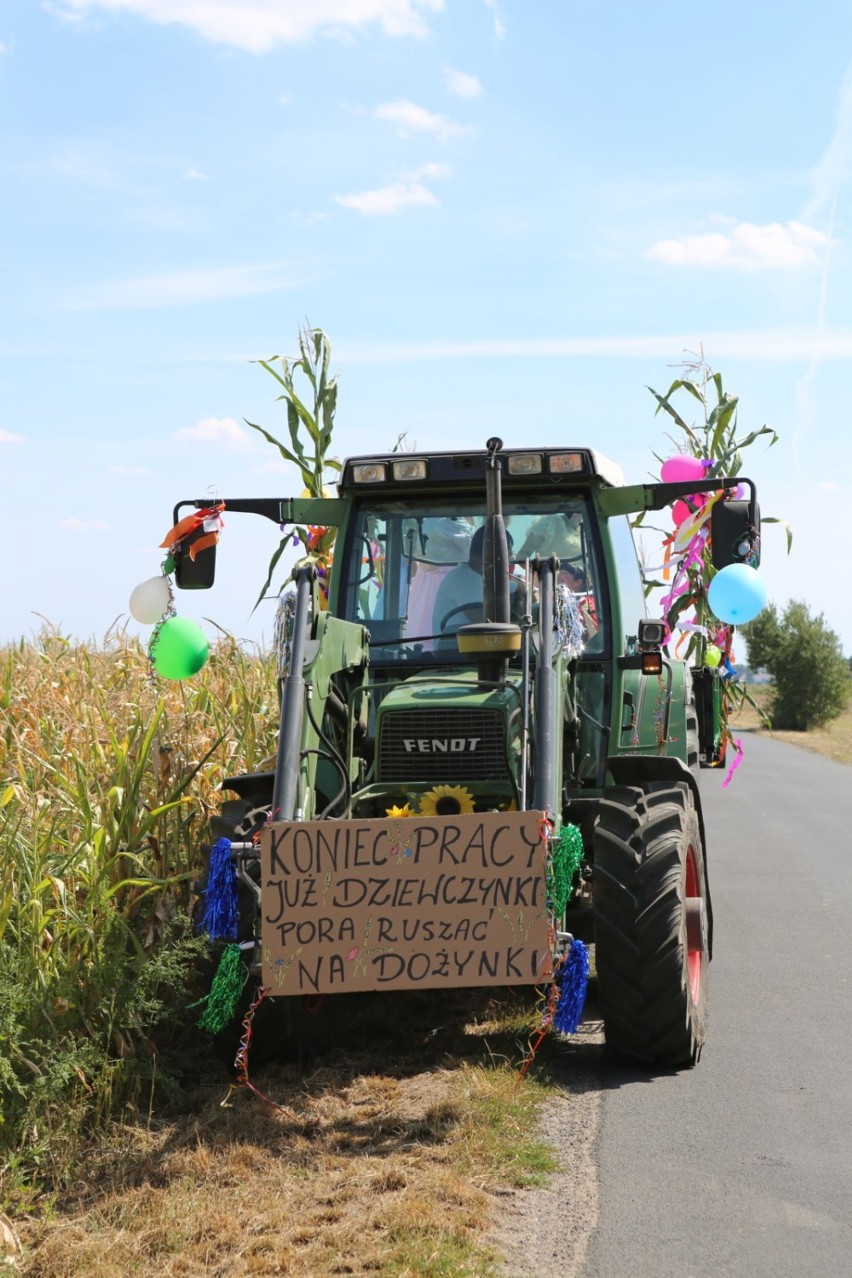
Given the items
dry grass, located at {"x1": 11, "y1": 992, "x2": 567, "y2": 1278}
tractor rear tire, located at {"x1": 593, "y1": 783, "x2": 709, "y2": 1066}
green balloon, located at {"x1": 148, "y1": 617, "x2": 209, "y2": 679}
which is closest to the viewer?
dry grass, located at {"x1": 11, "y1": 992, "x2": 567, "y2": 1278}

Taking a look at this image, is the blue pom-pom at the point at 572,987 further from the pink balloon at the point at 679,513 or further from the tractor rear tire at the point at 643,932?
the pink balloon at the point at 679,513

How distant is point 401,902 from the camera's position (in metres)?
5.00

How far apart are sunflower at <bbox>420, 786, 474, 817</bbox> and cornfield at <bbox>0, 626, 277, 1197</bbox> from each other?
104cm

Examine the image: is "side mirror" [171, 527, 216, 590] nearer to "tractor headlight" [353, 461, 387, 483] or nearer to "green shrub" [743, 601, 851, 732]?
"tractor headlight" [353, 461, 387, 483]

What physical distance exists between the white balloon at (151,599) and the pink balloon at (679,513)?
4095mm

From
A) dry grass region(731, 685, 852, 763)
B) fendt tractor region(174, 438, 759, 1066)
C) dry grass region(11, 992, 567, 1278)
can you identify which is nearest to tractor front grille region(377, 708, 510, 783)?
fendt tractor region(174, 438, 759, 1066)

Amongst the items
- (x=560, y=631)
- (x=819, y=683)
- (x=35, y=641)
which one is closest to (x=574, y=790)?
(x=560, y=631)

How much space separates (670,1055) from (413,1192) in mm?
1633

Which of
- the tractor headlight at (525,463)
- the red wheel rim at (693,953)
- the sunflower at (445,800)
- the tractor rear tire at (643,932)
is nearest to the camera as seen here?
the tractor rear tire at (643,932)

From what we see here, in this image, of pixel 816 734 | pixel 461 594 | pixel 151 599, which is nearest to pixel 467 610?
pixel 461 594

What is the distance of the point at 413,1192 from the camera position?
14.4 feet

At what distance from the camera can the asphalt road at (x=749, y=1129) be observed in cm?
A: 409

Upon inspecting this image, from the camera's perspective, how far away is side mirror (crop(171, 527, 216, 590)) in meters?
6.79

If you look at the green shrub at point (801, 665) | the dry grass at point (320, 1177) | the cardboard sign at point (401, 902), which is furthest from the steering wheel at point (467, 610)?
the green shrub at point (801, 665)
